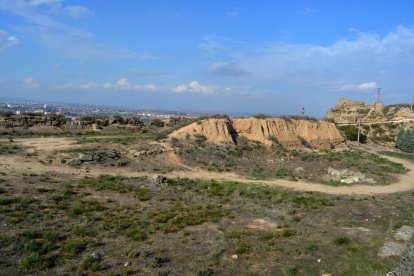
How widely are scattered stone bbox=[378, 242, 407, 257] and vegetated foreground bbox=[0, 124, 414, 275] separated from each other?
175mm

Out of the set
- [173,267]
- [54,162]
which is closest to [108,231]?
[173,267]

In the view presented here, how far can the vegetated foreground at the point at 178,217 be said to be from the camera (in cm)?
952

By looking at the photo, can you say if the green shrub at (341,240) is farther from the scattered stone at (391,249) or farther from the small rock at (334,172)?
the small rock at (334,172)

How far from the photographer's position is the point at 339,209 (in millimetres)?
15820

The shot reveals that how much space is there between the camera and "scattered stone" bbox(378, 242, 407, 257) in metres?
10.0

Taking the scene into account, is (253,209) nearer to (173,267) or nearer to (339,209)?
(339,209)

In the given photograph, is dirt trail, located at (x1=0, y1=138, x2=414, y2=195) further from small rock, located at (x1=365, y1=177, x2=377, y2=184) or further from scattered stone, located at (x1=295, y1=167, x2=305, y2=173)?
scattered stone, located at (x1=295, y1=167, x2=305, y2=173)

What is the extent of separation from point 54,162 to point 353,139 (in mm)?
40962

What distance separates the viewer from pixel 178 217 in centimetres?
1359

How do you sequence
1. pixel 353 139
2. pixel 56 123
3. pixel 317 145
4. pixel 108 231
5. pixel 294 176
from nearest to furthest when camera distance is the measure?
1. pixel 108 231
2. pixel 294 176
3. pixel 317 145
4. pixel 56 123
5. pixel 353 139

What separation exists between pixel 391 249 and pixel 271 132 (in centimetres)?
2356

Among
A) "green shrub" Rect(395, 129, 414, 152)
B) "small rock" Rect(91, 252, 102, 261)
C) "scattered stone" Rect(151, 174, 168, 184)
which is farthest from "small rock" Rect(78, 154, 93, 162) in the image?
"green shrub" Rect(395, 129, 414, 152)

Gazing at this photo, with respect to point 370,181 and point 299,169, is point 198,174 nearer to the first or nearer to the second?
point 299,169

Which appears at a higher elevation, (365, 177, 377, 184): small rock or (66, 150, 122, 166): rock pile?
(66, 150, 122, 166): rock pile
